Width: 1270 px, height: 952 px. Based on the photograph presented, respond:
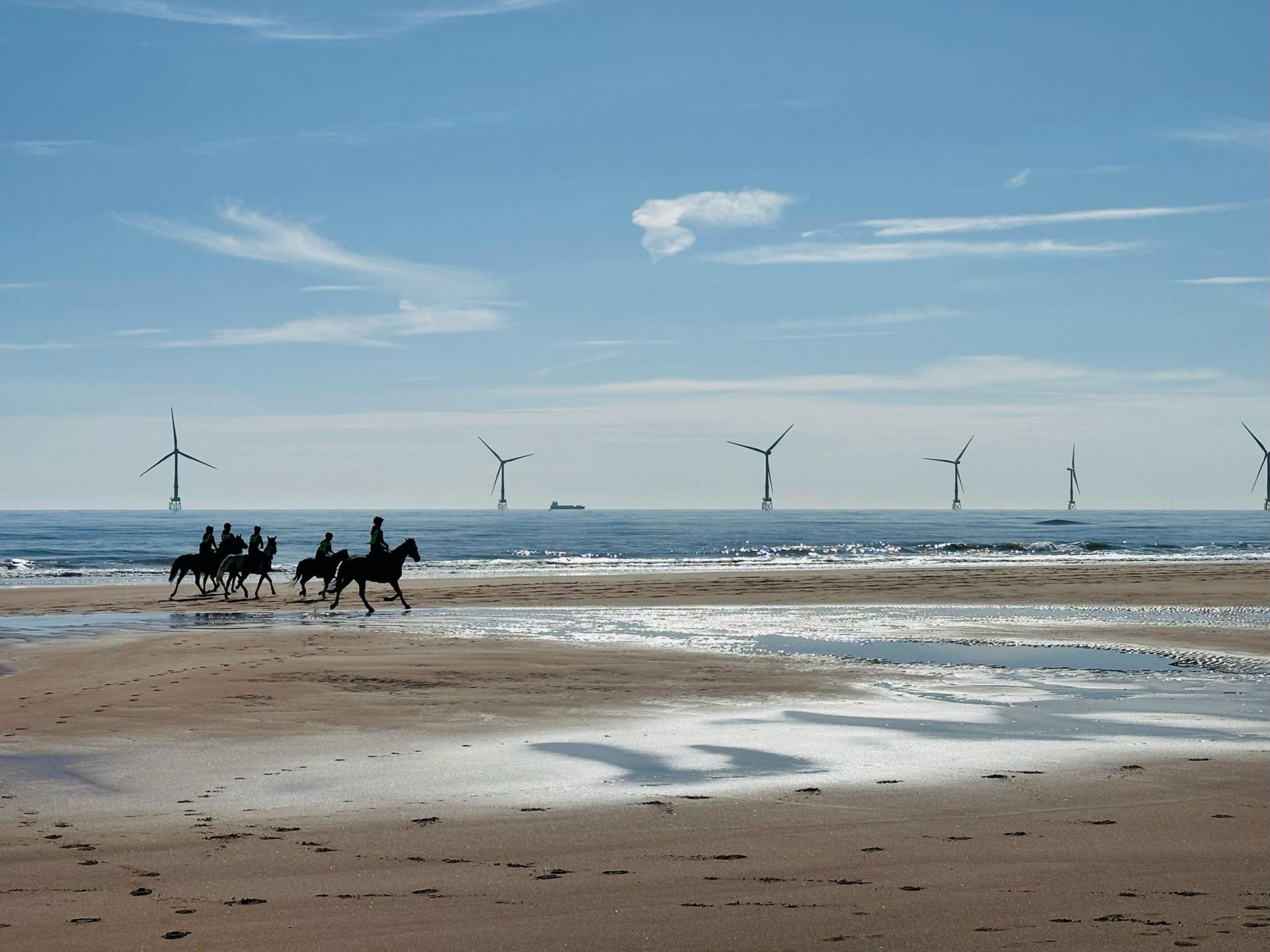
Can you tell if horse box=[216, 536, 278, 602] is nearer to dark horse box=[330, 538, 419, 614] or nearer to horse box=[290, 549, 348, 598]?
horse box=[290, 549, 348, 598]

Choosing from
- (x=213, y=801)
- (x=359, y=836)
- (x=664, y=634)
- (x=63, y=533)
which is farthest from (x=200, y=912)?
(x=63, y=533)

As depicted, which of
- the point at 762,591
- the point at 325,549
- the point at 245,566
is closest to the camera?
the point at 325,549

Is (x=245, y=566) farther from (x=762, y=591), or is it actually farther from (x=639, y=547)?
(x=639, y=547)

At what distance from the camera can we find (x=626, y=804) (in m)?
9.08

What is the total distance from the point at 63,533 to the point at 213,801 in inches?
4570

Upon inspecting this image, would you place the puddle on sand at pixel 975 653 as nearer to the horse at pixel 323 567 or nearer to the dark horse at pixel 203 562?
the horse at pixel 323 567

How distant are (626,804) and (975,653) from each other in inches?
Answer: 504

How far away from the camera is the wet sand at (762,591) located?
33750mm

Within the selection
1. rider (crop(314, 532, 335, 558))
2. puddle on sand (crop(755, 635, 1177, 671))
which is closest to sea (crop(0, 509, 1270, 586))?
rider (crop(314, 532, 335, 558))

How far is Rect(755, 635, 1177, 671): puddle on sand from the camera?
735 inches

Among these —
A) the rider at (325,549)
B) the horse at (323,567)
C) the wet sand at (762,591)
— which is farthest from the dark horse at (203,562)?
the rider at (325,549)

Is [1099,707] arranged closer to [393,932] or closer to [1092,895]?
[1092,895]

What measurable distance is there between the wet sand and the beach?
1413 centimetres

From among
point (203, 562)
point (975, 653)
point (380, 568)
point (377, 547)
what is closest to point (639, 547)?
point (203, 562)
